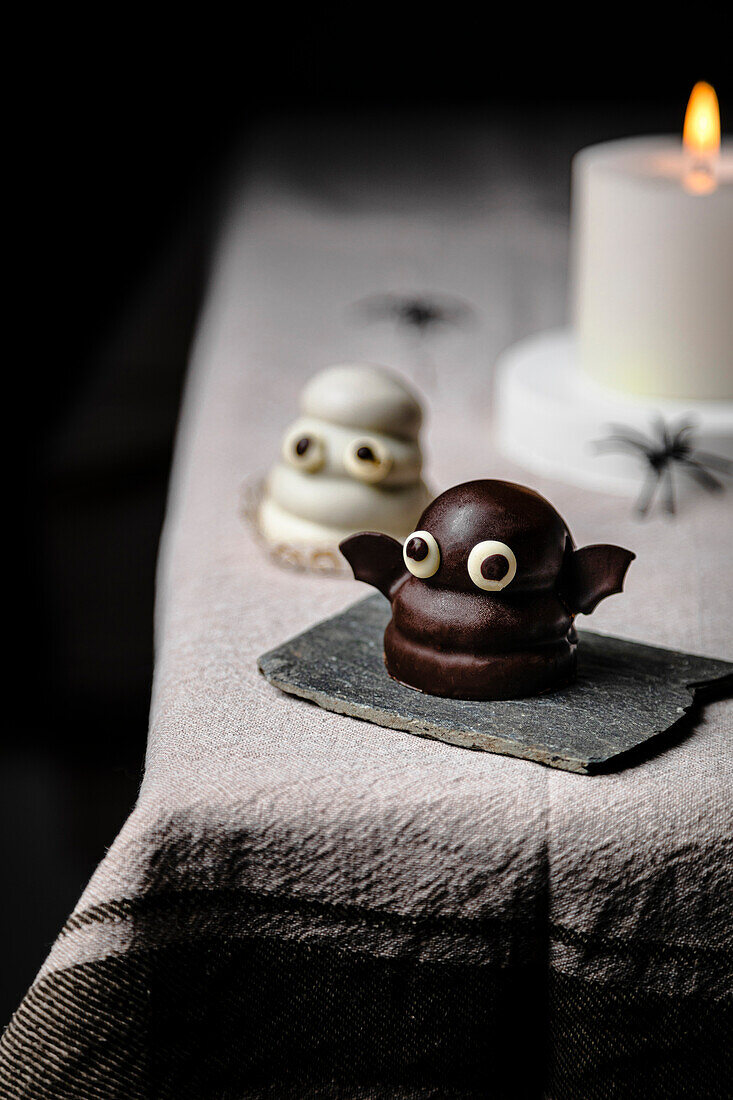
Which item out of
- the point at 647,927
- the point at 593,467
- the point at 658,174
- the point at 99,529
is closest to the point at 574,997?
the point at 647,927

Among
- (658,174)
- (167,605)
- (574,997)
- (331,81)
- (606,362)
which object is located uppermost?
(331,81)

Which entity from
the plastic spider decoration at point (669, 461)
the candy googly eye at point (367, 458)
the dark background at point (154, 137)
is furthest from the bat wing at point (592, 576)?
the dark background at point (154, 137)

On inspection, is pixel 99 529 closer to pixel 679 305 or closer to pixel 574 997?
pixel 679 305

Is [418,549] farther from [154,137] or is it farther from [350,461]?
[154,137]

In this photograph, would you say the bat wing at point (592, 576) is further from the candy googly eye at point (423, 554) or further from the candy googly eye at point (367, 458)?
the candy googly eye at point (367, 458)

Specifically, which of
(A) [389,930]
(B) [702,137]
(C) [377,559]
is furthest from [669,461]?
(A) [389,930]

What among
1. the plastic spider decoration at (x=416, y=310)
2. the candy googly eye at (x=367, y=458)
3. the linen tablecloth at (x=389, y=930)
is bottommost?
the linen tablecloth at (x=389, y=930)
